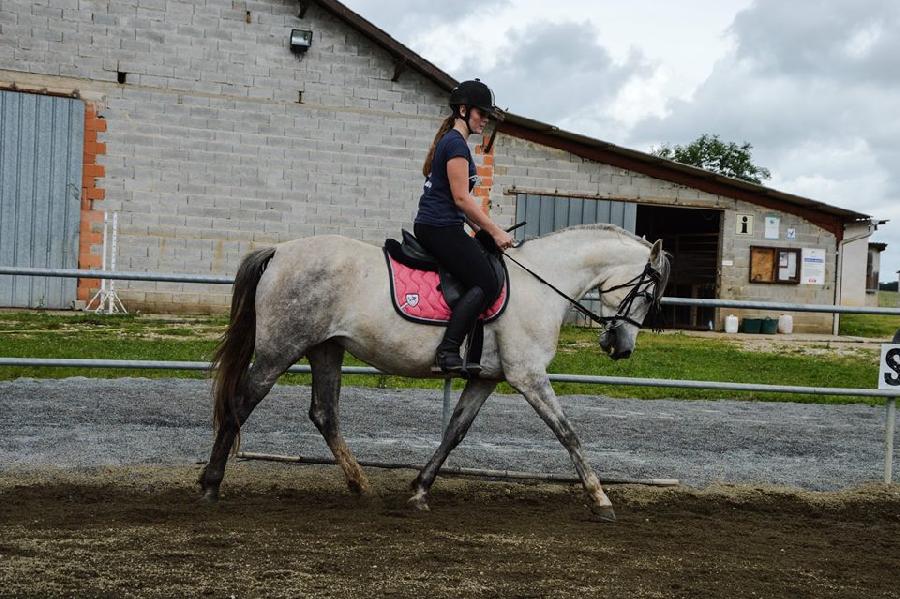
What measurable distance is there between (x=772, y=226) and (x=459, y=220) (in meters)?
21.0

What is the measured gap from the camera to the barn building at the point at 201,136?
1916cm

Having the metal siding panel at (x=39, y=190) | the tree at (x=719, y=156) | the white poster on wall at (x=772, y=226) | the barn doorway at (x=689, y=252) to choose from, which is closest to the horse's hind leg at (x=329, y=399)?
the metal siding panel at (x=39, y=190)

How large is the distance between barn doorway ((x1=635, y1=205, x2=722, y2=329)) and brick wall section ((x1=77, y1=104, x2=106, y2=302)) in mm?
13430

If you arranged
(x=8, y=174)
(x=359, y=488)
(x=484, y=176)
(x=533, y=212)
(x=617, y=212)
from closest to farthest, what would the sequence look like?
(x=359, y=488), (x=8, y=174), (x=484, y=176), (x=533, y=212), (x=617, y=212)

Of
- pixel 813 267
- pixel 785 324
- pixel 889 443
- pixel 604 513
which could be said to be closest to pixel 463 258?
pixel 604 513

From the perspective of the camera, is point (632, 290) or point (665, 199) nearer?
point (632, 290)

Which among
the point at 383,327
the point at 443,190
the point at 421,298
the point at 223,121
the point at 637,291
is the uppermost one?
the point at 223,121

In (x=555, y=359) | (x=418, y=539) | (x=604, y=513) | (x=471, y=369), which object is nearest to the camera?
(x=418, y=539)

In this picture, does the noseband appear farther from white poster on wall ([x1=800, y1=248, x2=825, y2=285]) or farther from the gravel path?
white poster on wall ([x1=800, y1=248, x2=825, y2=285])

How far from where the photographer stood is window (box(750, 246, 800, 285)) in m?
25.2

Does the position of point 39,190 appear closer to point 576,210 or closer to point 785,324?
point 576,210

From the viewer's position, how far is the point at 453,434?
625 centimetres

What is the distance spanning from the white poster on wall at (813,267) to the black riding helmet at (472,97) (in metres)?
21.4

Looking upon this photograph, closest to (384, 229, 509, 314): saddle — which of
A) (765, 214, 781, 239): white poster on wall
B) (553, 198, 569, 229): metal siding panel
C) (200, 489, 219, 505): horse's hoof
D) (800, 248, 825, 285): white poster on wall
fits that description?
(200, 489, 219, 505): horse's hoof
